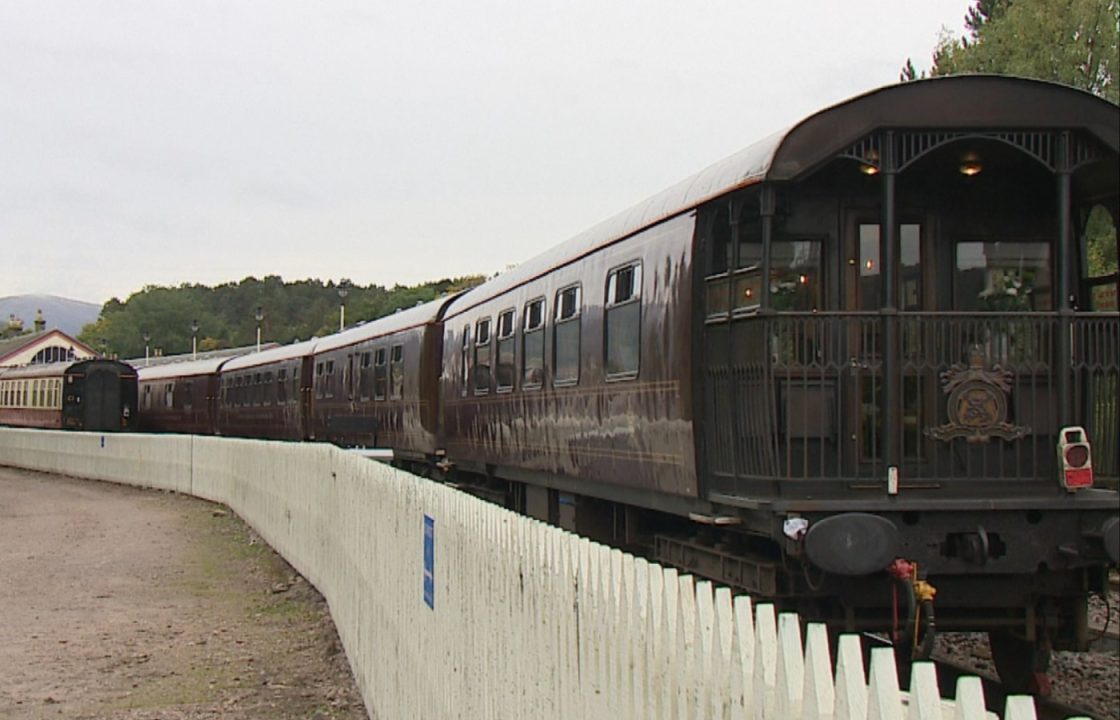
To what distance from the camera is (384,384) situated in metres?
23.6

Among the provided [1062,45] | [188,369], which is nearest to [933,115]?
[1062,45]

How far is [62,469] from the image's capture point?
3716 centimetres

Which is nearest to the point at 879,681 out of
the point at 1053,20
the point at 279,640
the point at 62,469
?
the point at 279,640

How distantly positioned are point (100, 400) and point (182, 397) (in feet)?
11.8

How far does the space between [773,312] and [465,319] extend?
10.0 m

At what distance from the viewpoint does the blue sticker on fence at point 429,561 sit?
6.75 metres

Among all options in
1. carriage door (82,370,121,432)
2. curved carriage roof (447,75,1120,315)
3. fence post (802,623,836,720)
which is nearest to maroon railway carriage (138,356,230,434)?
carriage door (82,370,121,432)

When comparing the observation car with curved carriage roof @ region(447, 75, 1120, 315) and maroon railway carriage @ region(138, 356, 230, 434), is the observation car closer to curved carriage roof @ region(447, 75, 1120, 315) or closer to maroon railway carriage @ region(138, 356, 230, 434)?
curved carriage roof @ region(447, 75, 1120, 315)

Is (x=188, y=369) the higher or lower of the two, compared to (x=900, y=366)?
higher

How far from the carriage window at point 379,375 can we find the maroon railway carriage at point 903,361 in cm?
1402

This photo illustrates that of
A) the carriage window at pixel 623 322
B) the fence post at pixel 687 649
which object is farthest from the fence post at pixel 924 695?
the carriage window at pixel 623 322

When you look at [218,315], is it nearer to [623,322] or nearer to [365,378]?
[365,378]

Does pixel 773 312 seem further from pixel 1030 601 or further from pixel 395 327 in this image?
pixel 395 327

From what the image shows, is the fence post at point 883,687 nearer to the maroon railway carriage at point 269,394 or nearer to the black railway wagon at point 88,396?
the maroon railway carriage at point 269,394
